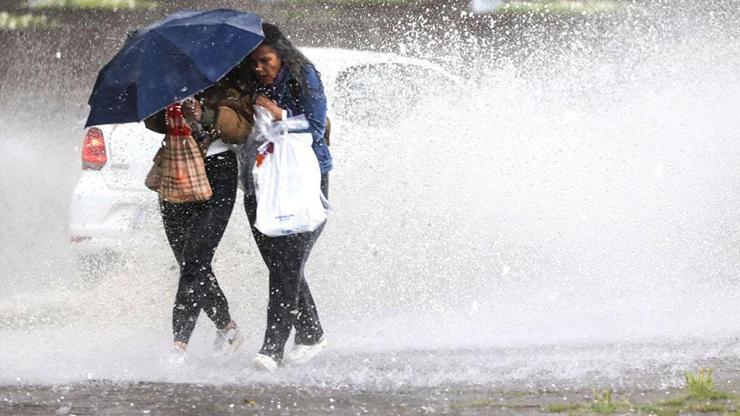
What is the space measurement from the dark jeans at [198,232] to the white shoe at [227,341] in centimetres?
26

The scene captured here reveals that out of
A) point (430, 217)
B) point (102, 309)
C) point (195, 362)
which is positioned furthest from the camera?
point (430, 217)

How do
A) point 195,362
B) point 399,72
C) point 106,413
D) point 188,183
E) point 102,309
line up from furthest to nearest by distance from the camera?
point 399,72 < point 102,309 < point 195,362 < point 188,183 < point 106,413

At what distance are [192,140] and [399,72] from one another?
3.36 m

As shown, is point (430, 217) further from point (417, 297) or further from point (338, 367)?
point (338, 367)

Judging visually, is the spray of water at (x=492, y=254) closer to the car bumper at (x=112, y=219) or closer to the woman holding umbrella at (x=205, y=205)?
the car bumper at (x=112, y=219)

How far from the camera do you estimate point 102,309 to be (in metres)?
8.77

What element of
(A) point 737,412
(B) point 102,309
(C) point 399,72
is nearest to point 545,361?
(A) point 737,412

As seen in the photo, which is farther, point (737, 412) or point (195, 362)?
point (195, 362)

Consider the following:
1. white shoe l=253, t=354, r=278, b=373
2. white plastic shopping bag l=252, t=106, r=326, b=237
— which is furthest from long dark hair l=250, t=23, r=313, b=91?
white shoe l=253, t=354, r=278, b=373

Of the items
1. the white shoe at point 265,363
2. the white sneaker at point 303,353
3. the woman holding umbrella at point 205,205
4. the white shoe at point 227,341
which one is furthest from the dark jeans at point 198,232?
the white sneaker at point 303,353

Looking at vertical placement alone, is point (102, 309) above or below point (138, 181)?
below

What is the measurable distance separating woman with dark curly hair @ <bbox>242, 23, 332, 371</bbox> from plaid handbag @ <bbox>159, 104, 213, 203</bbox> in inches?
10.1

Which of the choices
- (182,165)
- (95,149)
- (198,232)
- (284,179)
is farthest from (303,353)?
(95,149)

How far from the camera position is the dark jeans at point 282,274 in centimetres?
720
